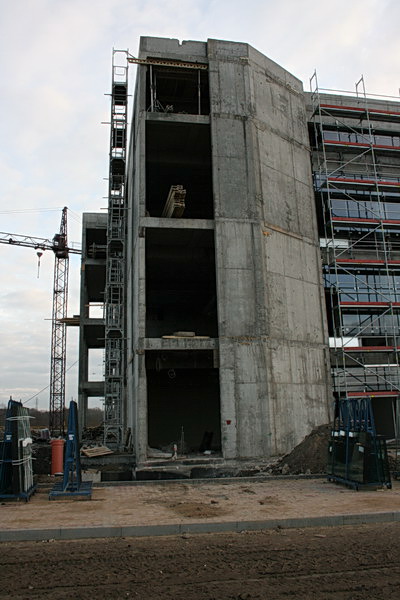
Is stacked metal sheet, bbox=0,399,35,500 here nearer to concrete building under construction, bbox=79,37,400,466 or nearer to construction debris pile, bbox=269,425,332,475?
concrete building under construction, bbox=79,37,400,466

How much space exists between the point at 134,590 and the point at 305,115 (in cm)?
2306

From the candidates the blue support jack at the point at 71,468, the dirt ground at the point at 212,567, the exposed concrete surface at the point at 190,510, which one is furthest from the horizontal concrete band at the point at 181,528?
the blue support jack at the point at 71,468

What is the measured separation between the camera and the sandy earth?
30.4ft

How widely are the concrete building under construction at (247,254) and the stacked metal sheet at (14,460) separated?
6.42m

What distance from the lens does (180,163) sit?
82.3ft

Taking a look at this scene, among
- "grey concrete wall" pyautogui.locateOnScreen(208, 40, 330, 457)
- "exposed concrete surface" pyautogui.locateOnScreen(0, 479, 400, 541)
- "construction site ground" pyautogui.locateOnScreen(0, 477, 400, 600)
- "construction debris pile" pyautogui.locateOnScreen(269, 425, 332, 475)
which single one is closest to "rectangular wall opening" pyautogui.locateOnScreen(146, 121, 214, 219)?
"grey concrete wall" pyautogui.locateOnScreen(208, 40, 330, 457)

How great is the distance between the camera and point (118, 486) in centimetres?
1391

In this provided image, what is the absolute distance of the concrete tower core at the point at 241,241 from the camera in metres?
18.6

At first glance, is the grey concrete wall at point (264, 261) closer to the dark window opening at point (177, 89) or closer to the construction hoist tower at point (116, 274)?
the dark window opening at point (177, 89)

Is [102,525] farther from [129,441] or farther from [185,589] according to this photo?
[129,441]

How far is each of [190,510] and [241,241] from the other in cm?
1200

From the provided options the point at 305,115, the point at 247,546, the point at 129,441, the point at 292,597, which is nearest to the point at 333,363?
the point at 129,441

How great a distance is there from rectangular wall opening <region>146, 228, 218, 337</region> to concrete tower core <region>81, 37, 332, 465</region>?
143 millimetres

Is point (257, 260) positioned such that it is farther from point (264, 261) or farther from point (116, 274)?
point (116, 274)
